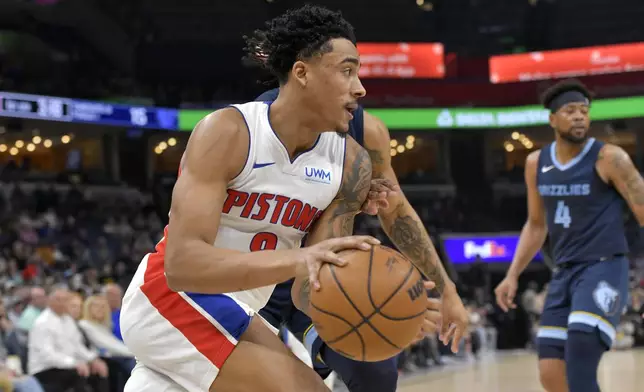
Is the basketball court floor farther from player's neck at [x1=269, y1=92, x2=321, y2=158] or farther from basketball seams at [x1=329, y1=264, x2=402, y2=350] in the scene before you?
basketball seams at [x1=329, y1=264, x2=402, y2=350]

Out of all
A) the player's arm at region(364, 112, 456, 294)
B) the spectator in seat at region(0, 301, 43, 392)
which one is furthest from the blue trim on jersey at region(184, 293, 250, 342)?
the spectator in seat at region(0, 301, 43, 392)

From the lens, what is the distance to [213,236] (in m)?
2.72

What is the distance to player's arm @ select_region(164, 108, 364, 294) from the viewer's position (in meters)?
2.53

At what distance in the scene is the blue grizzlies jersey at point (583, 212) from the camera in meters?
5.27

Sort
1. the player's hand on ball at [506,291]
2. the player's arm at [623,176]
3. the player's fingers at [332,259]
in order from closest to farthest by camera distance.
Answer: the player's fingers at [332,259], the player's arm at [623,176], the player's hand on ball at [506,291]

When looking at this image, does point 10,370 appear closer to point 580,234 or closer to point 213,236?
point 580,234

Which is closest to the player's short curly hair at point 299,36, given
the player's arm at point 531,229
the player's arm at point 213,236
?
the player's arm at point 213,236

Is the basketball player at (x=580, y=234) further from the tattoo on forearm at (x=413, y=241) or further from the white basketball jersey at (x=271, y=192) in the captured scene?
the white basketball jersey at (x=271, y=192)

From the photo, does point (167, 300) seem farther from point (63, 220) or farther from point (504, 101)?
point (504, 101)

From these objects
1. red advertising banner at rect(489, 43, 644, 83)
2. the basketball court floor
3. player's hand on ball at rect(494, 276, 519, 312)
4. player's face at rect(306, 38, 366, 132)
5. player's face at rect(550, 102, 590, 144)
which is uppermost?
red advertising banner at rect(489, 43, 644, 83)

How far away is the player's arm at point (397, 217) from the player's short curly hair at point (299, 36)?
692 millimetres

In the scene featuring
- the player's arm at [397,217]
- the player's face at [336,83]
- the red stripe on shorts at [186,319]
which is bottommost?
the red stripe on shorts at [186,319]

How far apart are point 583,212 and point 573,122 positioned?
566 millimetres

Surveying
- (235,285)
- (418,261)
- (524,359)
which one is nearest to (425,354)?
(524,359)
